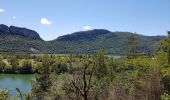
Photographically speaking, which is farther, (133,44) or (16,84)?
(16,84)

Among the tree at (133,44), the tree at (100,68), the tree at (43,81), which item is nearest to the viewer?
the tree at (100,68)

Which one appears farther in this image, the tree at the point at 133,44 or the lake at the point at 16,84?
the lake at the point at 16,84

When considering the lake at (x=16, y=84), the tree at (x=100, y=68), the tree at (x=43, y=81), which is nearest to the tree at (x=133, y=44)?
the tree at (x=100, y=68)

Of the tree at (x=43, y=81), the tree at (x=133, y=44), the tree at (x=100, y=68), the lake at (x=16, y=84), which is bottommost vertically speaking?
the lake at (x=16, y=84)

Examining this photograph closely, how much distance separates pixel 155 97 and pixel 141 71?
7279 millimetres

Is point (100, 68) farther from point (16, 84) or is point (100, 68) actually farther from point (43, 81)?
point (16, 84)

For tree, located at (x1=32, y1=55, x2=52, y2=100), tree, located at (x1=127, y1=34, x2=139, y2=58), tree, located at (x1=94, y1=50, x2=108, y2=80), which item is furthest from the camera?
tree, located at (x1=127, y1=34, x2=139, y2=58)

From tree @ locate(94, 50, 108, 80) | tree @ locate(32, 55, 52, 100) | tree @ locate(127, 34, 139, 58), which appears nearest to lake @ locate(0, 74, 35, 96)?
tree @ locate(32, 55, 52, 100)

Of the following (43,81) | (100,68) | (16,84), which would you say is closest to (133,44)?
(100,68)

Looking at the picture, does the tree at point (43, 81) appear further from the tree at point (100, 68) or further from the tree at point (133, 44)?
the tree at point (133, 44)

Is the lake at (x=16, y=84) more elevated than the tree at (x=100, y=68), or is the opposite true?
the tree at (x=100, y=68)

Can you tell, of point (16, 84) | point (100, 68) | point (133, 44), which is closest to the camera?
point (100, 68)

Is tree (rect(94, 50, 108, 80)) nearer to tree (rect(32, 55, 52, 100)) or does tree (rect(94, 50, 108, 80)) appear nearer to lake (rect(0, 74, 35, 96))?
tree (rect(32, 55, 52, 100))

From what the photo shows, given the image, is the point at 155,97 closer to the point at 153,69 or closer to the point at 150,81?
the point at 150,81
